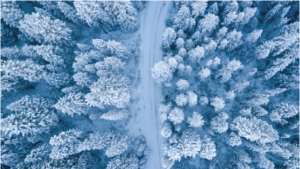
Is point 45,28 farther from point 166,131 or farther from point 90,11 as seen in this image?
point 166,131

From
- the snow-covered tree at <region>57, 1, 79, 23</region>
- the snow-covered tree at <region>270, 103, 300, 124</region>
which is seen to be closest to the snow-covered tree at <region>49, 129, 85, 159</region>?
the snow-covered tree at <region>57, 1, 79, 23</region>

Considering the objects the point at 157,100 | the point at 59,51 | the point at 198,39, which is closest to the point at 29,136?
the point at 59,51

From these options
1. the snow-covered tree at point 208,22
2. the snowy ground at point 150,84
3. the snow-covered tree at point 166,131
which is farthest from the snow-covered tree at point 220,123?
the snow-covered tree at point 208,22

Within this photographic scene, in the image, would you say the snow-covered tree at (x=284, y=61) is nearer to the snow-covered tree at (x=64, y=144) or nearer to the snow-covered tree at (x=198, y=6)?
the snow-covered tree at (x=198, y=6)

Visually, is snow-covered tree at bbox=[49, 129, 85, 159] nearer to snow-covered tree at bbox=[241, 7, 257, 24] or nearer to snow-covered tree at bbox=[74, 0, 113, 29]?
snow-covered tree at bbox=[74, 0, 113, 29]

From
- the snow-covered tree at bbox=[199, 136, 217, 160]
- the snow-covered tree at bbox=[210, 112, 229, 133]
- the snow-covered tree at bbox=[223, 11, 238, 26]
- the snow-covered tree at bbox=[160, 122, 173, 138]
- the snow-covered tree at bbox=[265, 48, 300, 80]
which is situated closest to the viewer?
the snow-covered tree at bbox=[199, 136, 217, 160]

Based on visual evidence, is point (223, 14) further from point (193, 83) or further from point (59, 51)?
point (59, 51)
